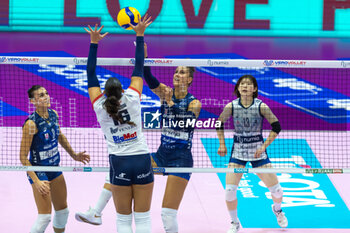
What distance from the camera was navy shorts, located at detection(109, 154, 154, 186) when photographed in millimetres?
6512

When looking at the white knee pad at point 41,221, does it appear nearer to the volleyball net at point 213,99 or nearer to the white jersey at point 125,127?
the white jersey at point 125,127

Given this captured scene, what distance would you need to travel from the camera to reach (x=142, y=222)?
6.73m

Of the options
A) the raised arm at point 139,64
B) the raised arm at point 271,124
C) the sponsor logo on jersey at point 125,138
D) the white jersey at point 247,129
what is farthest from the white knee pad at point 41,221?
the raised arm at point 271,124

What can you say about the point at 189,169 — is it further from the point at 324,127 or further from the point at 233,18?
the point at 233,18

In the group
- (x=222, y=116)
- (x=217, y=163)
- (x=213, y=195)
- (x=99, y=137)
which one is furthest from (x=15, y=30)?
(x=222, y=116)

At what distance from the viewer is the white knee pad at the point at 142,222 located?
671 cm

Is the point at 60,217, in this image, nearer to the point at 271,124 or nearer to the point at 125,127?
the point at 125,127

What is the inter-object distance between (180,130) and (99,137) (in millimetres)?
5945

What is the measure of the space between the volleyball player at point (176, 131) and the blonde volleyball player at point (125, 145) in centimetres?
81

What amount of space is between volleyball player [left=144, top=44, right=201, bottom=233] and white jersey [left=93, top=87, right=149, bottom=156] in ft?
3.27

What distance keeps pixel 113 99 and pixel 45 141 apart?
1.36m

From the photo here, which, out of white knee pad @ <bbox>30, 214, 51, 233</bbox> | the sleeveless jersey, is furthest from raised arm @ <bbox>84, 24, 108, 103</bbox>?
white knee pad @ <bbox>30, 214, 51, 233</bbox>

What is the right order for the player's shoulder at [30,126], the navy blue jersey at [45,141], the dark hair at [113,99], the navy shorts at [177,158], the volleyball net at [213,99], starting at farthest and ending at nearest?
1. the volleyball net at [213,99]
2. the navy shorts at [177,158]
3. the navy blue jersey at [45,141]
4. the player's shoulder at [30,126]
5. the dark hair at [113,99]

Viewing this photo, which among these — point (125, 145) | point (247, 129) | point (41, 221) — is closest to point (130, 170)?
point (125, 145)
